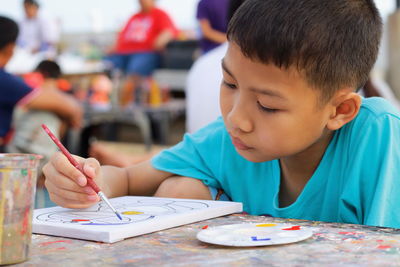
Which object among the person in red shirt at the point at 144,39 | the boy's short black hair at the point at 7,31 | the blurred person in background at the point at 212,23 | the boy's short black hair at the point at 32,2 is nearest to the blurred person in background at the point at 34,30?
the boy's short black hair at the point at 32,2

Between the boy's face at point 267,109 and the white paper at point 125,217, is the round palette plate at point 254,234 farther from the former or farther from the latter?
the boy's face at point 267,109

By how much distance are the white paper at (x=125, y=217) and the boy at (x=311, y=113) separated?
0.05 metres

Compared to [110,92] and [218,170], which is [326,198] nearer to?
[218,170]

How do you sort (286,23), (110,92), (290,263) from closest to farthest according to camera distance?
(290,263) → (286,23) → (110,92)

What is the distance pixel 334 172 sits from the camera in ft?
3.51

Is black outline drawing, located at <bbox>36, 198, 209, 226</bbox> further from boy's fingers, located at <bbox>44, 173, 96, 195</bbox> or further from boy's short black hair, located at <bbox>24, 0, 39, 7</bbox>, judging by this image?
boy's short black hair, located at <bbox>24, 0, 39, 7</bbox>

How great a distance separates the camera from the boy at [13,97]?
3.41 metres

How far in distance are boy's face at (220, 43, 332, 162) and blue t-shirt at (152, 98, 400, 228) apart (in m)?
0.07

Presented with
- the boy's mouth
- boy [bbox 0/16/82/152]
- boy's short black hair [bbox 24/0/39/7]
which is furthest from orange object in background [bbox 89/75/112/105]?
the boy's mouth

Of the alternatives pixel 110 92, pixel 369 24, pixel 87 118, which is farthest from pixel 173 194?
pixel 110 92

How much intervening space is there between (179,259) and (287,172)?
0.56m

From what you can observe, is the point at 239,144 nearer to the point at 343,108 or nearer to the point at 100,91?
the point at 343,108

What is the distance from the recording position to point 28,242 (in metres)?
0.66

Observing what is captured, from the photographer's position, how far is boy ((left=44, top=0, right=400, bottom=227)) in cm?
96
